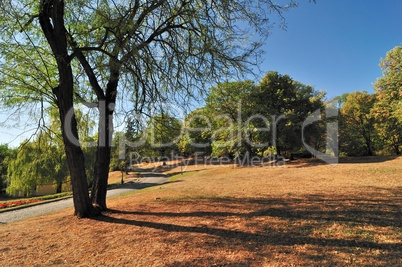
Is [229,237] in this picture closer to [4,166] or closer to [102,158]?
[102,158]

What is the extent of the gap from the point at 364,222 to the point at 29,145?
38.7 feet

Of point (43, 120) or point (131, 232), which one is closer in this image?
point (131, 232)

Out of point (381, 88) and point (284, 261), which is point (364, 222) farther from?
point (381, 88)

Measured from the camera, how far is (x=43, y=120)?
7.16 metres

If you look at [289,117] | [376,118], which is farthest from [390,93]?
[289,117]

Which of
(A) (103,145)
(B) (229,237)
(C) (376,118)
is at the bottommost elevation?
(B) (229,237)

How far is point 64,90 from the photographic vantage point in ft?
19.0

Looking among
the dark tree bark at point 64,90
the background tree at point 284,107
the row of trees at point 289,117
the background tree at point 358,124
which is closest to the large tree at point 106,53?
the dark tree bark at point 64,90

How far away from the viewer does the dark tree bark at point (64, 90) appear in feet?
18.7

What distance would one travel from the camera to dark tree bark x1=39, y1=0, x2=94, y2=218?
18.7 ft

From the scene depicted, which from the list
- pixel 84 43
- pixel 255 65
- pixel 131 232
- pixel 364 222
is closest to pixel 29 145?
pixel 84 43

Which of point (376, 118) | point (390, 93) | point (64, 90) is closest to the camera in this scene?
point (64, 90)

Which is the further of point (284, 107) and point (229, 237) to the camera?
point (284, 107)

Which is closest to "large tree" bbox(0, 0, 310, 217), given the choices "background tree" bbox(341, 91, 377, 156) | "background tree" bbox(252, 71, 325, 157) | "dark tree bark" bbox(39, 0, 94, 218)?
"dark tree bark" bbox(39, 0, 94, 218)
